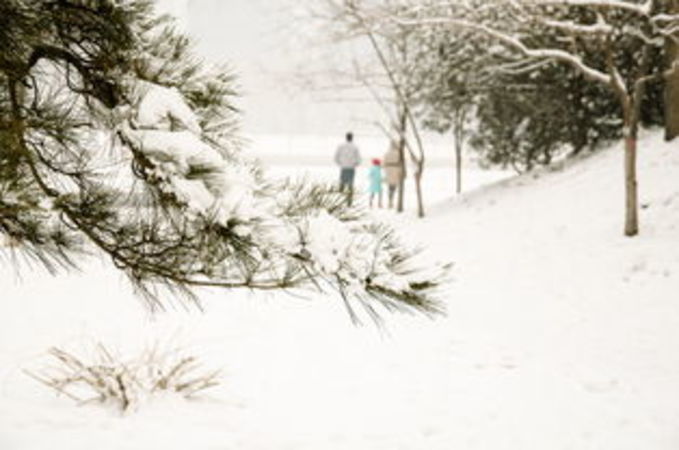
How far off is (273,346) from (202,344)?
20.6 inches

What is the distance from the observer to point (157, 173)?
1.79 m

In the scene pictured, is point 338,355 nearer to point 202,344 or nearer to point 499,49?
point 202,344

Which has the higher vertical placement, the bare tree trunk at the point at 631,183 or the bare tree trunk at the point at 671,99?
the bare tree trunk at the point at 671,99

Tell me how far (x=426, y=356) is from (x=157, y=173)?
10.8ft

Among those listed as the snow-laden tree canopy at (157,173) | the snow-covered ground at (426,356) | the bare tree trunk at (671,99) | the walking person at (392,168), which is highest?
the bare tree trunk at (671,99)

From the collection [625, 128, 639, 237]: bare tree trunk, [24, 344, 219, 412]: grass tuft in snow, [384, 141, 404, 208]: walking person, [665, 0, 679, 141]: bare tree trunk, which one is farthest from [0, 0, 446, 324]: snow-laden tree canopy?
[384, 141, 404, 208]: walking person

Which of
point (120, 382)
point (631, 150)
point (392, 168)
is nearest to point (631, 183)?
point (631, 150)

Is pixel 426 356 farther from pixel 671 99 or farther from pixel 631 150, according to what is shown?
pixel 671 99

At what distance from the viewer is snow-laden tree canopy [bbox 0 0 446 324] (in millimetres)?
1847

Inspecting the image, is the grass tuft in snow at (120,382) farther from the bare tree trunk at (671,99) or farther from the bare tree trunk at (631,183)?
the bare tree trunk at (671,99)

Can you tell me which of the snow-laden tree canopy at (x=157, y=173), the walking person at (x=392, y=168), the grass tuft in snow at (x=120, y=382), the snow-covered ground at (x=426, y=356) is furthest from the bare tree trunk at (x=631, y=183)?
the walking person at (x=392, y=168)

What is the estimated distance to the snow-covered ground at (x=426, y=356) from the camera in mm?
3293

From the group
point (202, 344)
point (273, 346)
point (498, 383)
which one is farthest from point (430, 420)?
point (202, 344)

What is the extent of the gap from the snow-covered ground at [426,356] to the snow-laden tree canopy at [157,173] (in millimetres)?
364
